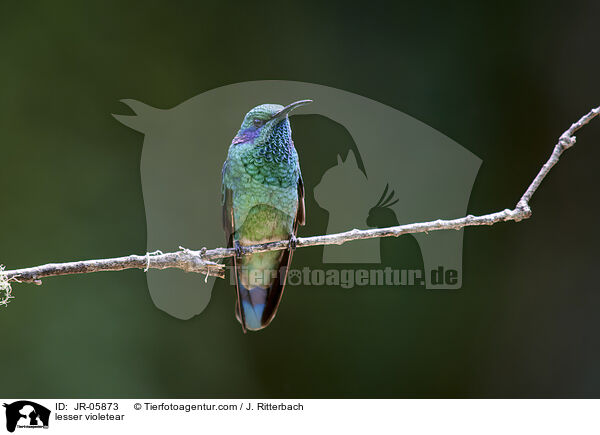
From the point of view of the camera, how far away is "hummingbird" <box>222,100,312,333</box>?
4.48ft

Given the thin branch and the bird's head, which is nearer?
the thin branch

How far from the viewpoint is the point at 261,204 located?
1.44m

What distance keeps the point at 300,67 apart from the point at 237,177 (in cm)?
113

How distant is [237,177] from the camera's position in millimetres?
1426

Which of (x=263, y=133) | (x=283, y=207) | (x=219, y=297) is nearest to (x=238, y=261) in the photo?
(x=283, y=207)

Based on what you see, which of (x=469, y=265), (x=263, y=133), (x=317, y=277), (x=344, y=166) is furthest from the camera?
(x=469, y=265)

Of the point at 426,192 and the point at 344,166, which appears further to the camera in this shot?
→ the point at 426,192

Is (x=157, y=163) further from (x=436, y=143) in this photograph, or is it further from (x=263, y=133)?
(x=436, y=143)

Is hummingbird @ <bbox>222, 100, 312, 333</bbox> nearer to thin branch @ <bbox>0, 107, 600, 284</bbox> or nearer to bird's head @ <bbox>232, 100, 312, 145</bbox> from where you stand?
bird's head @ <bbox>232, 100, 312, 145</bbox>

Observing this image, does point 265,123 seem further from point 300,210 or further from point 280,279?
point 280,279
